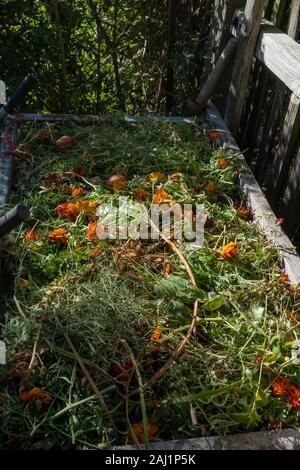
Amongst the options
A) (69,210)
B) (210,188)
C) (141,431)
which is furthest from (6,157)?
(141,431)

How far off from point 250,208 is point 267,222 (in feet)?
0.65

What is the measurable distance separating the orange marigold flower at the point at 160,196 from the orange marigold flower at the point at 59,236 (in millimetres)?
485

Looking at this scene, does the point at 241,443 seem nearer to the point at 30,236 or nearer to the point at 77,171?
→ the point at 30,236

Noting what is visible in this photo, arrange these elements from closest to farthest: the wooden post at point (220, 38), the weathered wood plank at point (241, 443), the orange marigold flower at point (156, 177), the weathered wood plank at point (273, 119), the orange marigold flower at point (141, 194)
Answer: the weathered wood plank at point (241, 443), the orange marigold flower at point (141, 194), the orange marigold flower at point (156, 177), the weathered wood plank at point (273, 119), the wooden post at point (220, 38)

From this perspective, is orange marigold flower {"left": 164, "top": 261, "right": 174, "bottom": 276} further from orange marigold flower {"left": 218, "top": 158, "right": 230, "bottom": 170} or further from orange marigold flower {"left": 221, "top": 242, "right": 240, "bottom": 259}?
orange marigold flower {"left": 218, "top": 158, "right": 230, "bottom": 170}

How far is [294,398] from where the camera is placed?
1.74 meters

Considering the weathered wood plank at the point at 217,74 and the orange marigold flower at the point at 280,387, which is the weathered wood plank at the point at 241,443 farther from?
the weathered wood plank at the point at 217,74

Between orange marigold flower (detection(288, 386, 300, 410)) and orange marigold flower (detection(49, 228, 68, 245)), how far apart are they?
1.12 m

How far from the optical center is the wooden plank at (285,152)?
8.83 ft

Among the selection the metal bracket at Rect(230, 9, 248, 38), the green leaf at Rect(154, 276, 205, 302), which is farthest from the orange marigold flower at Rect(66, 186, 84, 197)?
the metal bracket at Rect(230, 9, 248, 38)

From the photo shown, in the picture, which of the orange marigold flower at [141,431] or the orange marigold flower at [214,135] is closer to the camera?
the orange marigold flower at [141,431]

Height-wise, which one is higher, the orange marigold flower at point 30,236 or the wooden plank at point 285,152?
the wooden plank at point 285,152

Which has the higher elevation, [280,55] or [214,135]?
[280,55]

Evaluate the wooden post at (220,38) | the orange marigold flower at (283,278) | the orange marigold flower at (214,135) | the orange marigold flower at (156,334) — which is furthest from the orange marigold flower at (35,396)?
the wooden post at (220,38)
